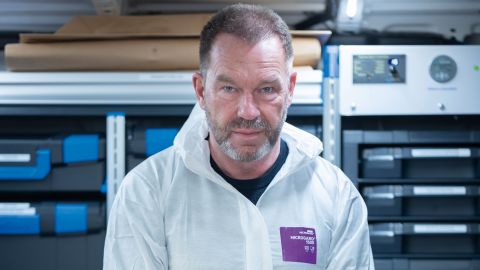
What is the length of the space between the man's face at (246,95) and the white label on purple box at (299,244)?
185 millimetres

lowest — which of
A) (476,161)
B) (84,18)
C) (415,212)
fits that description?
(415,212)

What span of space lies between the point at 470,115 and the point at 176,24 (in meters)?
1.02

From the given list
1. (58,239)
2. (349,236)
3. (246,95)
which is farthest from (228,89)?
(58,239)

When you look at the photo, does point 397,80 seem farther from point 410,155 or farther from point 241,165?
point 241,165

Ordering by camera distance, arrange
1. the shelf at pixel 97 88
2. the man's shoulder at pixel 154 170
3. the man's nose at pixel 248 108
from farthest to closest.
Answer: the shelf at pixel 97 88, the man's shoulder at pixel 154 170, the man's nose at pixel 248 108

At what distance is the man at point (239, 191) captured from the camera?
108 centimetres

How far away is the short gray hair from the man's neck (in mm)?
188

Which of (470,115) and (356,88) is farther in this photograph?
(470,115)

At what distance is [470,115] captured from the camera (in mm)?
1720

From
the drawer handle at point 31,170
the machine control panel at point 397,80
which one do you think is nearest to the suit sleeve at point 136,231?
the drawer handle at point 31,170

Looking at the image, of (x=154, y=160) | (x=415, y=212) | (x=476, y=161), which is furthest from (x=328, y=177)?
(x=476, y=161)

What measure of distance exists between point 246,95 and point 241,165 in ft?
0.58

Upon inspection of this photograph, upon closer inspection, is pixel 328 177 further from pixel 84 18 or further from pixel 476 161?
pixel 84 18

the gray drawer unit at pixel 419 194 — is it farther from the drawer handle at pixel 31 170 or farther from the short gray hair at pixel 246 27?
the drawer handle at pixel 31 170
